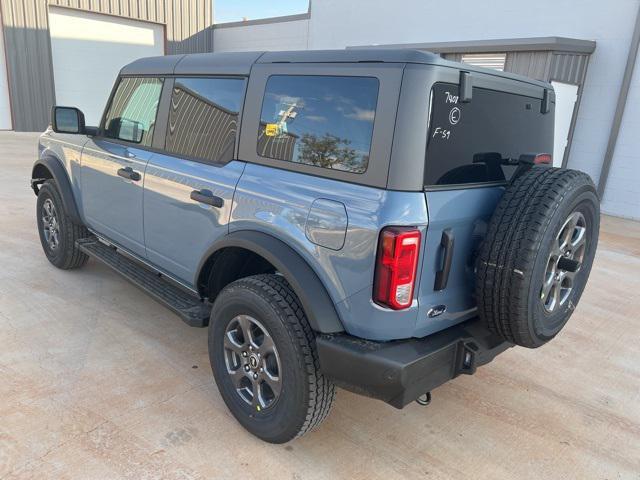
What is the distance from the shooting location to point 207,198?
2.70m

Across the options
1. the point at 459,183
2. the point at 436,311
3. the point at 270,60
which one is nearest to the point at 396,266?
the point at 436,311

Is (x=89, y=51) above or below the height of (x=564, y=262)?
above

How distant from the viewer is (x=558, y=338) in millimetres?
3861

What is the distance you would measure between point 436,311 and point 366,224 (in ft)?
1.80

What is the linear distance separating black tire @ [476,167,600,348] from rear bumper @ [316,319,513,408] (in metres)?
Answer: 0.21

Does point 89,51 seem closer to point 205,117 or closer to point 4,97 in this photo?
point 4,97

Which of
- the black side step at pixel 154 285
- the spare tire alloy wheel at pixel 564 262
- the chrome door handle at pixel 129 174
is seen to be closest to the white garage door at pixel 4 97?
the black side step at pixel 154 285

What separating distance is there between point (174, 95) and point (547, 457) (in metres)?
2.98

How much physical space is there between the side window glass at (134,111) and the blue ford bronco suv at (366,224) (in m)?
0.53

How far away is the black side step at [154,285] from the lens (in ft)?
9.55

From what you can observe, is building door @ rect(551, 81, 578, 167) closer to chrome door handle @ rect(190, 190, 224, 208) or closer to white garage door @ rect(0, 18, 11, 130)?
chrome door handle @ rect(190, 190, 224, 208)

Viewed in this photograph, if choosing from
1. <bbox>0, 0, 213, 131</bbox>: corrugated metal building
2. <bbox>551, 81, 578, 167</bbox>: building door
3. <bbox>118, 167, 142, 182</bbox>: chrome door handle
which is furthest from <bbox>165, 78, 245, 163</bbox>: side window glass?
<bbox>0, 0, 213, 131</bbox>: corrugated metal building

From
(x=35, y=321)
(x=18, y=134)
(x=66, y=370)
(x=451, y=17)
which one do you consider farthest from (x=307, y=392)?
(x=18, y=134)

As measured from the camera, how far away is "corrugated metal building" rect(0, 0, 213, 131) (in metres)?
15.1
